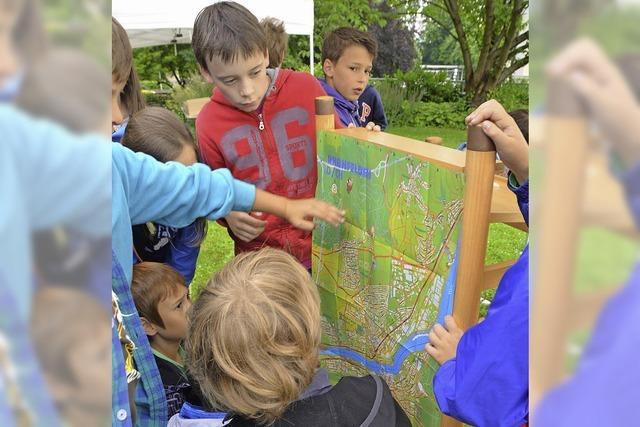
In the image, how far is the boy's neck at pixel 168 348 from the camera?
2.07 metres

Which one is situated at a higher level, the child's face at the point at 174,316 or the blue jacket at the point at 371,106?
the blue jacket at the point at 371,106

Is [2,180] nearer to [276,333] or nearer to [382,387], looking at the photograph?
[276,333]

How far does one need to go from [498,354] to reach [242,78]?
1441mm

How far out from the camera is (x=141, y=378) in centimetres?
142

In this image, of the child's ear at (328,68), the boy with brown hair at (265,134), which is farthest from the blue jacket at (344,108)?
the boy with brown hair at (265,134)

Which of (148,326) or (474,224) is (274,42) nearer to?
(148,326)

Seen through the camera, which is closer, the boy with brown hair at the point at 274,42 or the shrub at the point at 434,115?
the boy with brown hair at the point at 274,42

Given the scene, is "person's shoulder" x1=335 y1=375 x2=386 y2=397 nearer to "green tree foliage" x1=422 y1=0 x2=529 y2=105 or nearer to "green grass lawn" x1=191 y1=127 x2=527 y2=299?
"green grass lawn" x1=191 y1=127 x2=527 y2=299

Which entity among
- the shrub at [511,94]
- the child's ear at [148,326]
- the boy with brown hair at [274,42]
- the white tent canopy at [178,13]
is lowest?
the child's ear at [148,326]

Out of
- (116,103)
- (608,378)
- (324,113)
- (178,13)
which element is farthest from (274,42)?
(178,13)

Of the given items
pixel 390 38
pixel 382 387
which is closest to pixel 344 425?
pixel 382 387

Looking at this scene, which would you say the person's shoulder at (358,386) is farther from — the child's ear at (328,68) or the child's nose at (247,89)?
the child's ear at (328,68)

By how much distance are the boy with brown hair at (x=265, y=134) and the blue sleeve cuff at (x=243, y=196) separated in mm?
599

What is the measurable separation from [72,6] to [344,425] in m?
1.15
